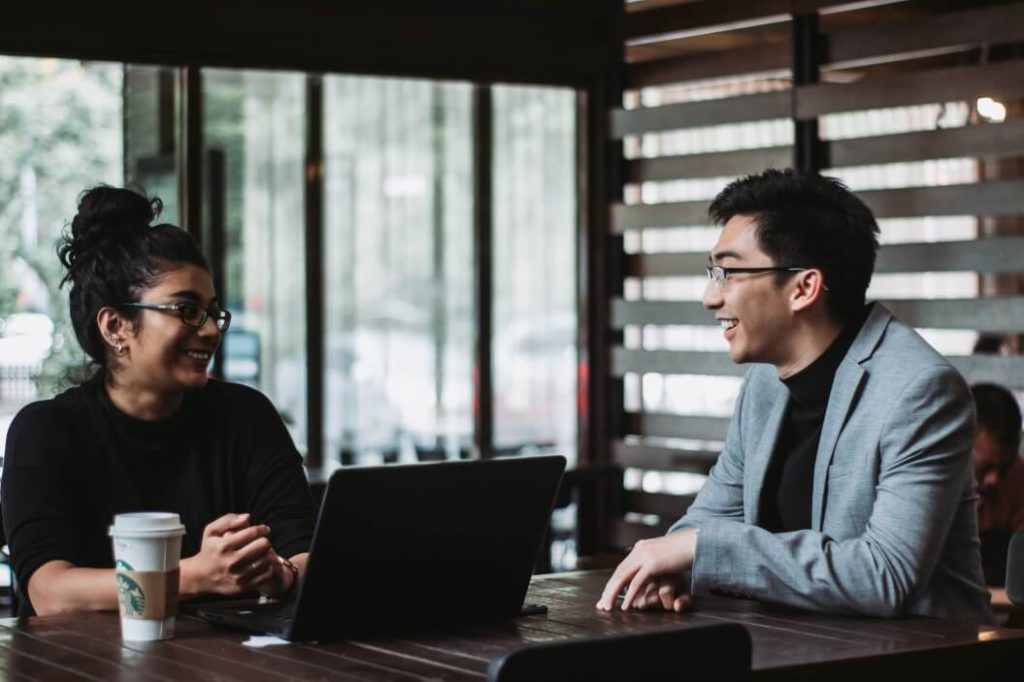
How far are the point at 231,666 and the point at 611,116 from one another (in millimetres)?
4558

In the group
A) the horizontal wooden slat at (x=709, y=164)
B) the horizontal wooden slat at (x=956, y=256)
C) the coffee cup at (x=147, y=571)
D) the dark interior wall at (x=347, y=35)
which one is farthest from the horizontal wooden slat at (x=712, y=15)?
the coffee cup at (x=147, y=571)

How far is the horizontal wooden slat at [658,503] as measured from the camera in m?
5.97

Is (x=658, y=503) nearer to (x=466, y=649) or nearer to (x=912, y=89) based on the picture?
(x=912, y=89)

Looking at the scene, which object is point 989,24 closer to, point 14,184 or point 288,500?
point 288,500

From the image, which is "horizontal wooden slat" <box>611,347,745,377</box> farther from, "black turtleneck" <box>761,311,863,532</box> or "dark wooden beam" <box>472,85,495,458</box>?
"black turtleneck" <box>761,311,863,532</box>

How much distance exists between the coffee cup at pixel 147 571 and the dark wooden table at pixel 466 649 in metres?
0.03

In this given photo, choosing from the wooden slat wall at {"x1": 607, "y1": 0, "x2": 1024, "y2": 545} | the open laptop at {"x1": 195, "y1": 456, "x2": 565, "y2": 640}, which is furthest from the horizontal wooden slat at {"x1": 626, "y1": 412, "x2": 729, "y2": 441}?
the open laptop at {"x1": 195, "y1": 456, "x2": 565, "y2": 640}

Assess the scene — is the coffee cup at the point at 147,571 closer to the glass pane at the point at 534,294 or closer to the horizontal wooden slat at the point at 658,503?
the horizontal wooden slat at the point at 658,503

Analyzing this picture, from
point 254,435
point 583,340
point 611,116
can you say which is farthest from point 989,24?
point 254,435

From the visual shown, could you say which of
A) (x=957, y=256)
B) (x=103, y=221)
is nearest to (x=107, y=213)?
(x=103, y=221)

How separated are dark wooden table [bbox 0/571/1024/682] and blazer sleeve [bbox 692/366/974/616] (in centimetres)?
5

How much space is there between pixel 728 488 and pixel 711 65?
3372mm

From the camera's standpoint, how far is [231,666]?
1.98 m

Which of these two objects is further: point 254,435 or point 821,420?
point 254,435
